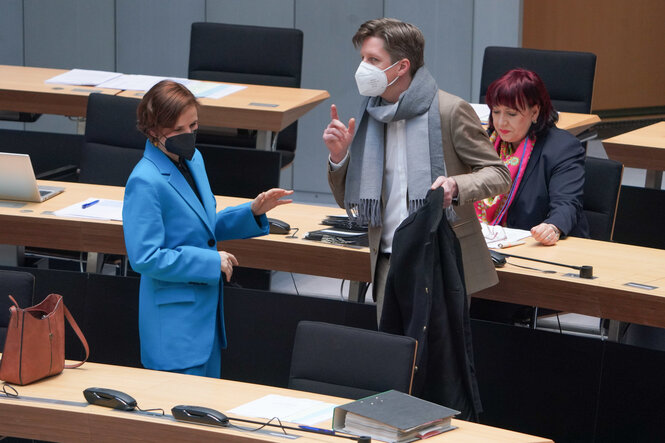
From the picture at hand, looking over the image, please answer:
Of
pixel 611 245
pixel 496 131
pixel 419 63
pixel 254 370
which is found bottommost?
pixel 254 370

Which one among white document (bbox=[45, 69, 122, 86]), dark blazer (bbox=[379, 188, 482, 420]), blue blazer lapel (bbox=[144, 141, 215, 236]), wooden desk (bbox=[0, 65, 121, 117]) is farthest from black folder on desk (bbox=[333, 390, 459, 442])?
white document (bbox=[45, 69, 122, 86])

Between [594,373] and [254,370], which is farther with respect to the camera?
[254,370]

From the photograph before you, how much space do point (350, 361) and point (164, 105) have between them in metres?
→ 0.96

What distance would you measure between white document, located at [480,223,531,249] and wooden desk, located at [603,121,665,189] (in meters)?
1.65

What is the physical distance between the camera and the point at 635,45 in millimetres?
11047

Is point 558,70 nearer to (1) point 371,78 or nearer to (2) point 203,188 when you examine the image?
(1) point 371,78

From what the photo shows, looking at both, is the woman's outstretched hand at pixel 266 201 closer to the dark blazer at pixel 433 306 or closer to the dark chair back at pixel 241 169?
the dark blazer at pixel 433 306

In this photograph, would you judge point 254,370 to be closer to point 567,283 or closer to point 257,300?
point 257,300

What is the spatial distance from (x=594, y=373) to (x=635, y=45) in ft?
26.6

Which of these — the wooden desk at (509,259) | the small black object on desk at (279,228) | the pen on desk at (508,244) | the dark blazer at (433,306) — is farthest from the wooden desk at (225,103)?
the dark blazer at (433,306)

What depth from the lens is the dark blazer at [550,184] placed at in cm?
421

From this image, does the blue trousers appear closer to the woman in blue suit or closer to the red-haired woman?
the woman in blue suit

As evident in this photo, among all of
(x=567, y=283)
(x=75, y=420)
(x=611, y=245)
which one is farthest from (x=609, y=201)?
(x=75, y=420)

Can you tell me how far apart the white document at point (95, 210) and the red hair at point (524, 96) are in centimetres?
163
